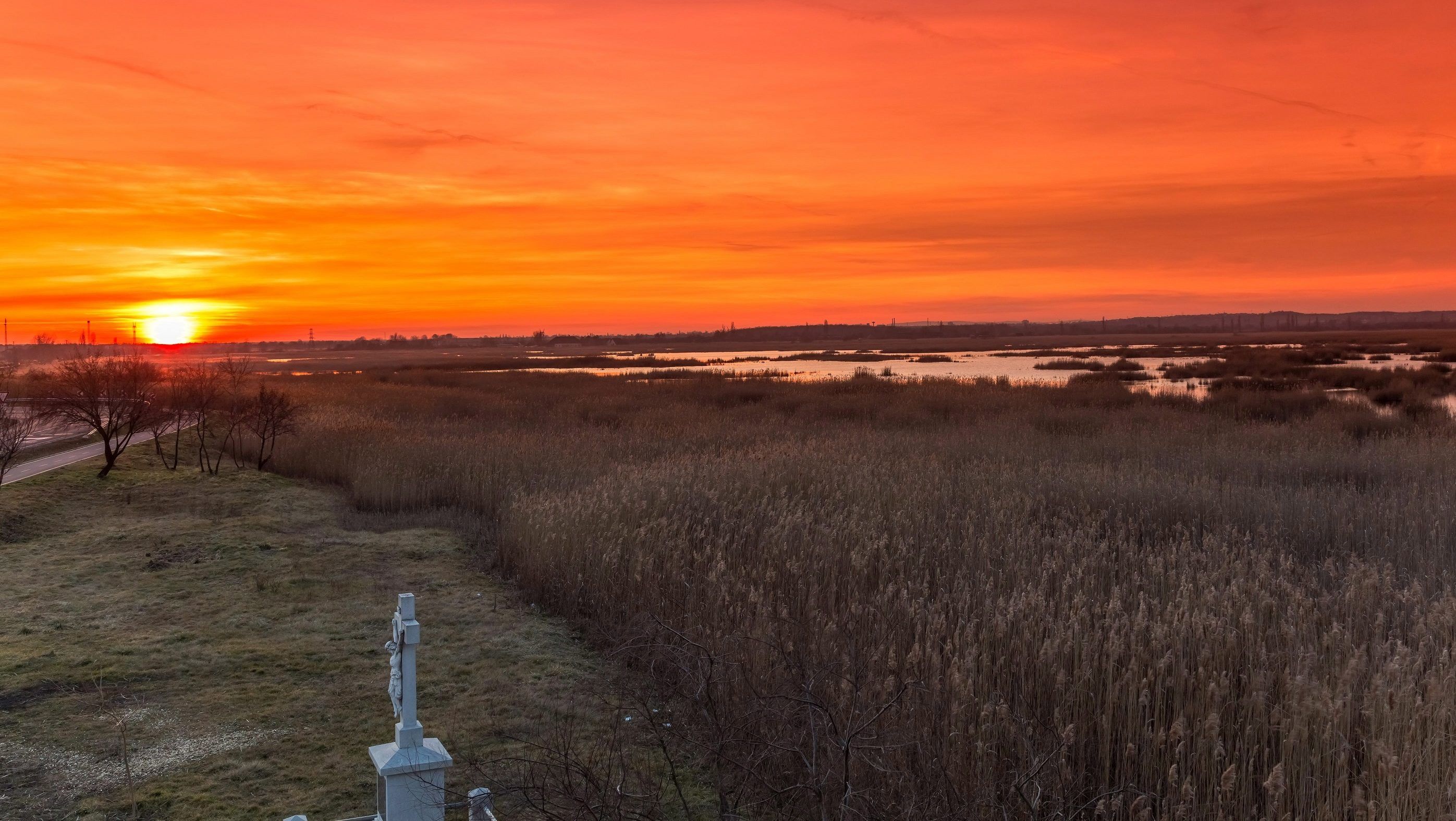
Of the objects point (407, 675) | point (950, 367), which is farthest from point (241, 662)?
point (950, 367)

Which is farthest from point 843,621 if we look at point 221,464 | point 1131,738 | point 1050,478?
point 221,464

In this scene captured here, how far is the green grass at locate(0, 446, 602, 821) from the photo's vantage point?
19.2 feet

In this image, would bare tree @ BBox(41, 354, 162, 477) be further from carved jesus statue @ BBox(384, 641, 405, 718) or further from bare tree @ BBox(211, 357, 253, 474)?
carved jesus statue @ BBox(384, 641, 405, 718)

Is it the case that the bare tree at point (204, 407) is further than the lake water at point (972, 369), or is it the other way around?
the lake water at point (972, 369)

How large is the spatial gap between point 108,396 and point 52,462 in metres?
2.76

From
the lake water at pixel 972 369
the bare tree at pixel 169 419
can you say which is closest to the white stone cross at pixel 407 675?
the bare tree at pixel 169 419

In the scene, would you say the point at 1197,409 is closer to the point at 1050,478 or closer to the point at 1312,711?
the point at 1050,478

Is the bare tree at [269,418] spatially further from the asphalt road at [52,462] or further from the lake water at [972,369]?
the lake water at [972,369]

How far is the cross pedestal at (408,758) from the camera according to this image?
407 centimetres

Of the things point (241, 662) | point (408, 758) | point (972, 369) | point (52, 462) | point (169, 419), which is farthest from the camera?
point (972, 369)

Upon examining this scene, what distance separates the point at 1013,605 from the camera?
6523 millimetres

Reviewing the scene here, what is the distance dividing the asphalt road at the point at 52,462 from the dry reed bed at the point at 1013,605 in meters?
5.44

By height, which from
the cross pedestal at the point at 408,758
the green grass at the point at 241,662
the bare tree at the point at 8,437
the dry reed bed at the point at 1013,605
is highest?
the bare tree at the point at 8,437

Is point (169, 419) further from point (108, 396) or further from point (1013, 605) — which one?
point (1013, 605)
